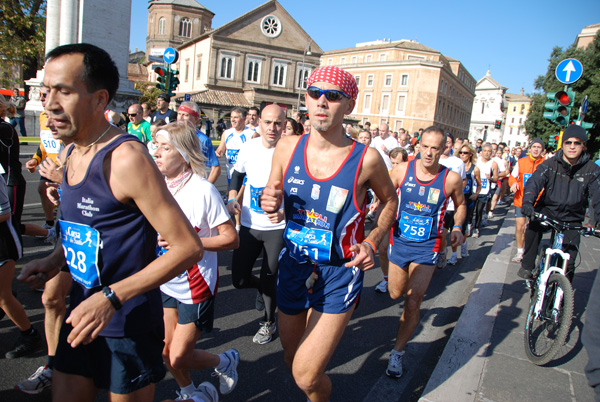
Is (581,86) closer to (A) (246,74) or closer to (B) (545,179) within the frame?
(B) (545,179)

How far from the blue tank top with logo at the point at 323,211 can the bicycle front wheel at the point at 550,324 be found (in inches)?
94.2

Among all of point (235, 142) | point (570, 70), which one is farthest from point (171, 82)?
point (570, 70)

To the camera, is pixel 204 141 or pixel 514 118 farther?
pixel 514 118

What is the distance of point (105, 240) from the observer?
5.71 ft

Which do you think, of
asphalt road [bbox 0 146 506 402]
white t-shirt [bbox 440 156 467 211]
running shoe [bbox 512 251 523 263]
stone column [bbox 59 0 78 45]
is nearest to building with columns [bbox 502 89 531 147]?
stone column [bbox 59 0 78 45]

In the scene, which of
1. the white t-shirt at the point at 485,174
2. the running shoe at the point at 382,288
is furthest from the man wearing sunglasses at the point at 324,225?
the white t-shirt at the point at 485,174

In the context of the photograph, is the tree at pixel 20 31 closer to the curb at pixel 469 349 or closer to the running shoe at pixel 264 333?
the running shoe at pixel 264 333

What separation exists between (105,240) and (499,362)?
11.6 feet

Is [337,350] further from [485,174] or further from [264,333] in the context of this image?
[485,174]

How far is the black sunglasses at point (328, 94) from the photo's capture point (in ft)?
8.16

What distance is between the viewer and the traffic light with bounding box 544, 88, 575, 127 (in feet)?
35.3

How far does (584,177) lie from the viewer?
4.61 metres

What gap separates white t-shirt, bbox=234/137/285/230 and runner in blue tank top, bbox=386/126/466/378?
47.9 inches

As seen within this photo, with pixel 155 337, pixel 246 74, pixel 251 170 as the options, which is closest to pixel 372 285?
pixel 251 170
